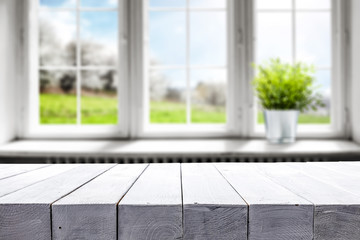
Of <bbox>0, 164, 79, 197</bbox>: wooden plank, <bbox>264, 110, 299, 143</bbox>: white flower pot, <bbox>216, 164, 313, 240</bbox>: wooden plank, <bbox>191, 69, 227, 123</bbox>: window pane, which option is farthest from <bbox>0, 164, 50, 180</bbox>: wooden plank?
<bbox>191, 69, 227, 123</bbox>: window pane

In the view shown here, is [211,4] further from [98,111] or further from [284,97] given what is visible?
[98,111]

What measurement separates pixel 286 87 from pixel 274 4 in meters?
0.69

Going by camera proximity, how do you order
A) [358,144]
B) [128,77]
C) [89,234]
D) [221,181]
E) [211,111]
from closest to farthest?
1. [89,234]
2. [221,181]
3. [358,144]
4. [128,77]
5. [211,111]

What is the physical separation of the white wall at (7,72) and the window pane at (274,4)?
1.72 meters

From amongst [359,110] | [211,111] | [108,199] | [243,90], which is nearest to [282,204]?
[108,199]

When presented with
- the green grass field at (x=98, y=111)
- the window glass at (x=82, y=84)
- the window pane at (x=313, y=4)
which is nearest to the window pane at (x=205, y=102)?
the green grass field at (x=98, y=111)

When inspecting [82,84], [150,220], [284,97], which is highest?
[82,84]

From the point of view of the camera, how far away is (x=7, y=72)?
2068mm

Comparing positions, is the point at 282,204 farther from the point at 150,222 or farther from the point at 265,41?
the point at 265,41

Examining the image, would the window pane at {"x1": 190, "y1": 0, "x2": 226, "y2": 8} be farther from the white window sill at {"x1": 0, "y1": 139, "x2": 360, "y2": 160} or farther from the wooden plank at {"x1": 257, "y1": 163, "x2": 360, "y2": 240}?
the wooden plank at {"x1": 257, "y1": 163, "x2": 360, "y2": 240}

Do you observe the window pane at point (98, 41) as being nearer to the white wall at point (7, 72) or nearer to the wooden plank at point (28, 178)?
the white wall at point (7, 72)

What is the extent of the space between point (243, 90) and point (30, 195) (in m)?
1.69

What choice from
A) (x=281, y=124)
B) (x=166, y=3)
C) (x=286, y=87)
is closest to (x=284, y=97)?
(x=286, y=87)

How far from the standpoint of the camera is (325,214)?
57 centimetres
